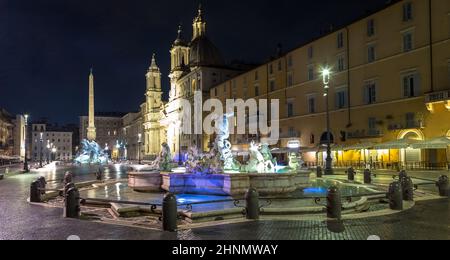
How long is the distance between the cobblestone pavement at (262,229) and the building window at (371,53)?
32208mm

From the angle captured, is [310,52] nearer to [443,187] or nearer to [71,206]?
[443,187]

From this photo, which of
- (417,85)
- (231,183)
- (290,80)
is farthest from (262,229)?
(290,80)

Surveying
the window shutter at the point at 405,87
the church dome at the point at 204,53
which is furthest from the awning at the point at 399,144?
the church dome at the point at 204,53

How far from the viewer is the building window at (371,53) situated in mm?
43125

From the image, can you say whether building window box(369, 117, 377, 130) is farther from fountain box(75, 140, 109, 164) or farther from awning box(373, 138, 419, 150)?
fountain box(75, 140, 109, 164)

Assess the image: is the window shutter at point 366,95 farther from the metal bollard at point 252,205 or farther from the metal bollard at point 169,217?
the metal bollard at point 169,217

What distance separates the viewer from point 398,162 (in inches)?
1516

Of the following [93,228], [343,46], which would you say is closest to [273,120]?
[343,46]

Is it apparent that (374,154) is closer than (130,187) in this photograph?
No

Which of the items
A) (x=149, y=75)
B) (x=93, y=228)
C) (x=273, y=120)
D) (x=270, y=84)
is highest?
(x=149, y=75)

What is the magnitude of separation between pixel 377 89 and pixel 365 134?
14.8 feet

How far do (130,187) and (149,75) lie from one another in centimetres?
12049
